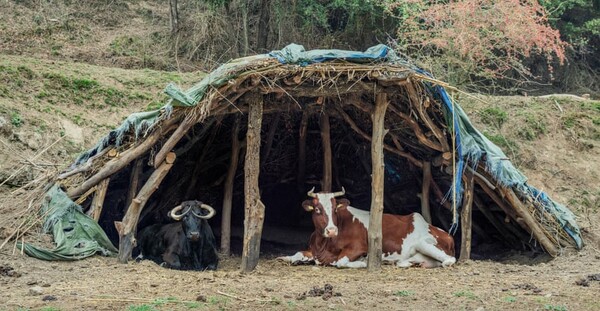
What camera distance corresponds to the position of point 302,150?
13742mm

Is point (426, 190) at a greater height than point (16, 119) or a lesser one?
lesser

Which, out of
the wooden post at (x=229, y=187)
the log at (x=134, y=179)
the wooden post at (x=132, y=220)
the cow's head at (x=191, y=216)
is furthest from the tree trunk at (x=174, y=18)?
the wooden post at (x=132, y=220)

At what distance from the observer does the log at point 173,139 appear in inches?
413

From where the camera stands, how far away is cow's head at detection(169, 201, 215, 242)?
36.9ft

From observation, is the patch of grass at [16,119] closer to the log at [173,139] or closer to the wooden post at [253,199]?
the log at [173,139]

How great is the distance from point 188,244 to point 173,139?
1.71 meters

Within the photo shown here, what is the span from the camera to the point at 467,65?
16094mm

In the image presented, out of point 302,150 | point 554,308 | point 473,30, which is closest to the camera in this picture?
point 554,308

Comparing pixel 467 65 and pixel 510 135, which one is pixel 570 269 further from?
pixel 467 65

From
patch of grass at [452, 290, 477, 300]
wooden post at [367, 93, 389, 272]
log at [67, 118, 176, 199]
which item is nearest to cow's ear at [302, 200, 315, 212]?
wooden post at [367, 93, 389, 272]

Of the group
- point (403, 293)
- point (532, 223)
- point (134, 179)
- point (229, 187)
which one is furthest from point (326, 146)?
point (403, 293)

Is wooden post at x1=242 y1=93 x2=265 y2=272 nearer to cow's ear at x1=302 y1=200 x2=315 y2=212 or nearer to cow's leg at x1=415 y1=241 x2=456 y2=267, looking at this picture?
cow's ear at x1=302 y1=200 x2=315 y2=212

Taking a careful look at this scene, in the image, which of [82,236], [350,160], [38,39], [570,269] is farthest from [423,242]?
[38,39]

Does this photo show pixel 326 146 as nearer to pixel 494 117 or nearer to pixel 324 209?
pixel 324 209
